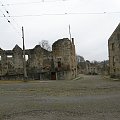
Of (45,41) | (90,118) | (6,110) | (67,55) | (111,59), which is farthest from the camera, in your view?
(45,41)

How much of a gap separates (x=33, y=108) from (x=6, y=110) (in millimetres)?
1316

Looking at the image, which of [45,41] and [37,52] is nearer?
[37,52]

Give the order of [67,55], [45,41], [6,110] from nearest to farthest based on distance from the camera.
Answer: [6,110] → [67,55] → [45,41]

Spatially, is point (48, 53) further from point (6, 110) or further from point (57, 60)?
point (6, 110)

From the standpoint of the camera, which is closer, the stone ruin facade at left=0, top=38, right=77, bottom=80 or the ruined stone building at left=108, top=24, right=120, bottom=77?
the ruined stone building at left=108, top=24, right=120, bottom=77

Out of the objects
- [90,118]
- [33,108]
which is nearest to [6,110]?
[33,108]

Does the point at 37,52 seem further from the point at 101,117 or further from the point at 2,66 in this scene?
the point at 101,117

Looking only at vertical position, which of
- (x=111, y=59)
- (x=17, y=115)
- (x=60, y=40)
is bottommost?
(x=17, y=115)

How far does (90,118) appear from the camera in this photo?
1069cm

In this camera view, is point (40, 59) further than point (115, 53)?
Yes

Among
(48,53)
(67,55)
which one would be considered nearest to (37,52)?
(48,53)

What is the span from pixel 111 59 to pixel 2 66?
82.0ft

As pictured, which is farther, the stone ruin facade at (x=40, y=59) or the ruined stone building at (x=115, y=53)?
the stone ruin facade at (x=40, y=59)

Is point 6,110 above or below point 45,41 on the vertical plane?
below
